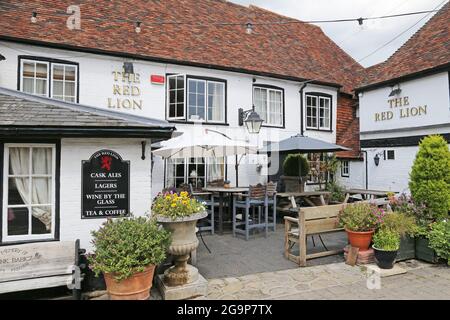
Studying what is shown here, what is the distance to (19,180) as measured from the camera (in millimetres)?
5004

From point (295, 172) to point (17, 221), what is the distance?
30.1 ft

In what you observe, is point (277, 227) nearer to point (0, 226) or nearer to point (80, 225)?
point (80, 225)

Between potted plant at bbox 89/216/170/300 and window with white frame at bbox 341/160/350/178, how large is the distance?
447 inches

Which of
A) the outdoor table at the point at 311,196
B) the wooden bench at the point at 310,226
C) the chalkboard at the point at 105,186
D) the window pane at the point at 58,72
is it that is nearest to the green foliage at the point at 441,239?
the wooden bench at the point at 310,226

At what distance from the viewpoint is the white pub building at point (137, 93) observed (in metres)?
5.01

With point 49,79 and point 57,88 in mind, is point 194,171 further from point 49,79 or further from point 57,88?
point 49,79

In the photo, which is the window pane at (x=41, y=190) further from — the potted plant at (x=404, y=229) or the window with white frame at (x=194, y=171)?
the potted plant at (x=404, y=229)

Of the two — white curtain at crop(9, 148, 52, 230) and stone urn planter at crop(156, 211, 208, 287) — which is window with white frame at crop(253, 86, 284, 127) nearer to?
stone urn planter at crop(156, 211, 208, 287)

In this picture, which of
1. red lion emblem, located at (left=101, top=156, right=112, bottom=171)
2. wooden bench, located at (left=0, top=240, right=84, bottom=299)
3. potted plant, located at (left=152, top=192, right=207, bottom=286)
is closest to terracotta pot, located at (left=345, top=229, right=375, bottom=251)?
potted plant, located at (left=152, top=192, right=207, bottom=286)

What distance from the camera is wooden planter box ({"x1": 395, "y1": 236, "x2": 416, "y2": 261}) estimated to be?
6.16m

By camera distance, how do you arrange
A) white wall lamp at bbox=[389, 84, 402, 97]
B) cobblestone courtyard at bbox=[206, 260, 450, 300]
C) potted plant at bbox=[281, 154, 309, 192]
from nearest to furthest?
cobblestone courtyard at bbox=[206, 260, 450, 300] < potted plant at bbox=[281, 154, 309, 192] < white wall lamp at bbox=[389, 84, 402, 97]

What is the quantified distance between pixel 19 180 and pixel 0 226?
2.44ft

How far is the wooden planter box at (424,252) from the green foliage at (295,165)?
5573mm
